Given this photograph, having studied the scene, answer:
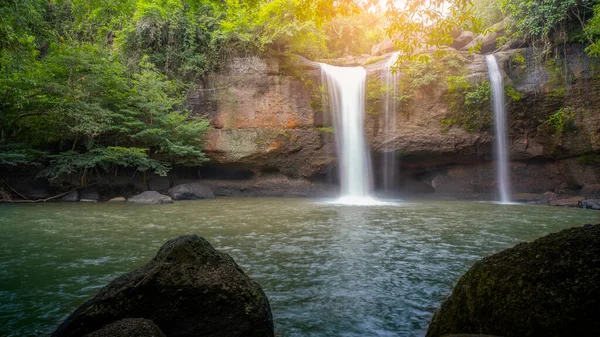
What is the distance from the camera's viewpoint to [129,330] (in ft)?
7.20

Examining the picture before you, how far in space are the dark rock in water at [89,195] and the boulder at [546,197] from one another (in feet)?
69.8

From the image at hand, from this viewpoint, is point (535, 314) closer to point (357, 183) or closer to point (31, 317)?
point (31, 317)

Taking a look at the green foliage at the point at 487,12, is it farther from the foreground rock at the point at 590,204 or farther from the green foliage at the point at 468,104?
the foreground rock at the point at 590,204

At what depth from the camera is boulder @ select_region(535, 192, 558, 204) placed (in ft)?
52.2

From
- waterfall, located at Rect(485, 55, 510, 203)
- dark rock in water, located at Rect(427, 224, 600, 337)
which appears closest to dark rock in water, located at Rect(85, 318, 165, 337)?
dark rock in water, located at Rect(427, 224, 600, 337)

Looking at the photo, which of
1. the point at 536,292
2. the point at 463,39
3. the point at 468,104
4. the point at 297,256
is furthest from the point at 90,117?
the point at 463,39

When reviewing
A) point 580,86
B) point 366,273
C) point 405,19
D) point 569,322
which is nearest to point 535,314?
point 569,322

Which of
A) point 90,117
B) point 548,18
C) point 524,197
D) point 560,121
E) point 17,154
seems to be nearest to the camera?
point 17,154

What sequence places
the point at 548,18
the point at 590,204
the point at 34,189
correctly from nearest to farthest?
1. the point at 590,204
2. the point at 34,189
3. the point at 548,18

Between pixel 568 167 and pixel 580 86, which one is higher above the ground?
pixel 580 86

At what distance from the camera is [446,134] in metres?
17.9

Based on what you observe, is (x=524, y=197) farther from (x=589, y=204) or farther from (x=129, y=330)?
(x=129, y=330)

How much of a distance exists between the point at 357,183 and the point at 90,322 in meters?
17.3

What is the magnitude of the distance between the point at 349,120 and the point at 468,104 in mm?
6242
